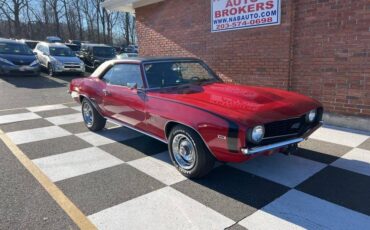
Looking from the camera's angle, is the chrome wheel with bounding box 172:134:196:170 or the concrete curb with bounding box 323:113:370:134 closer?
the chrome wheel with bounding box 172:134:196:170

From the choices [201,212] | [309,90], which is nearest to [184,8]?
[309,90]

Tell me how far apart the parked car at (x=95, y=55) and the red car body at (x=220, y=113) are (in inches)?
547

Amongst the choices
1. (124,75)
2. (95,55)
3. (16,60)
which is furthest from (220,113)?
(95,55)

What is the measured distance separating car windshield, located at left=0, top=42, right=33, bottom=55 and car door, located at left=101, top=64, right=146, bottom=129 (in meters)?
11.6

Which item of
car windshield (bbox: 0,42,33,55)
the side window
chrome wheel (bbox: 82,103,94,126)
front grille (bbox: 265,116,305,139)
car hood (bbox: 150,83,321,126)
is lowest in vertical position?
chrome wheel (bbox: 82,103,94,126)

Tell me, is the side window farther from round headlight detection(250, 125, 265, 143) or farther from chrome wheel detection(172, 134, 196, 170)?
round headlight detection(250, 125, 265, 143)

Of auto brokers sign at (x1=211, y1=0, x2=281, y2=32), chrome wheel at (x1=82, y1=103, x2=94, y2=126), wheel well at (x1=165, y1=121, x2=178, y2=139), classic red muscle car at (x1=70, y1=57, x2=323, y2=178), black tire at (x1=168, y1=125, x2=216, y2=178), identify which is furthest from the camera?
auto brokers sign at (x1=211, y1=0, x2=281, y2=32)

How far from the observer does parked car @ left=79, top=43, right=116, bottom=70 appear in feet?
60.3

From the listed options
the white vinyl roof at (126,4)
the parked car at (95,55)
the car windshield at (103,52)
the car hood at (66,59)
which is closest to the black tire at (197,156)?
the white vinyl roof at (126,4)

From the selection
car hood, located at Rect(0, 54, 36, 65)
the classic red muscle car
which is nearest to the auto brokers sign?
the classic red muscle car

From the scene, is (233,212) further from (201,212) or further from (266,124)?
(266,124)

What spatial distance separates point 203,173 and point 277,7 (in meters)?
4.45

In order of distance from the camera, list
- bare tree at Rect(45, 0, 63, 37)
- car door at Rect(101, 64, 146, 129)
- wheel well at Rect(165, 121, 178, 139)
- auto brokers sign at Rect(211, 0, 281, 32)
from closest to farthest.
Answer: wheel well at Rect(165, 121, 178, 139), car door at Rect(101, 64, 146, 129), auto brokers sign at Rect(211, 0, 281, 32), bare tree at Rect(45, 0, 63, 37)

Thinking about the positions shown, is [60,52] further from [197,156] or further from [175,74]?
[197,156]
